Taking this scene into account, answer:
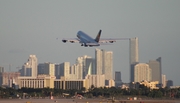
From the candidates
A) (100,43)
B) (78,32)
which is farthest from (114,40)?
(78,32)

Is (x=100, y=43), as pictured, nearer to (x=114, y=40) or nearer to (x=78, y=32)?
(x=114, y=40)

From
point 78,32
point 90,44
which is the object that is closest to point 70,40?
point 90,44

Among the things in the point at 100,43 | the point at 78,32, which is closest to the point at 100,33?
the point at 100,43

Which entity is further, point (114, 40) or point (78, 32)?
point (78, 32)

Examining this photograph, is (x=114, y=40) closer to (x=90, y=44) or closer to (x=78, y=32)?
(x=90, y=44)

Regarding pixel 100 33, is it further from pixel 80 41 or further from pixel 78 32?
pixel 78 32

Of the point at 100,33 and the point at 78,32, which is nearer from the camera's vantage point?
the point at 100,33
